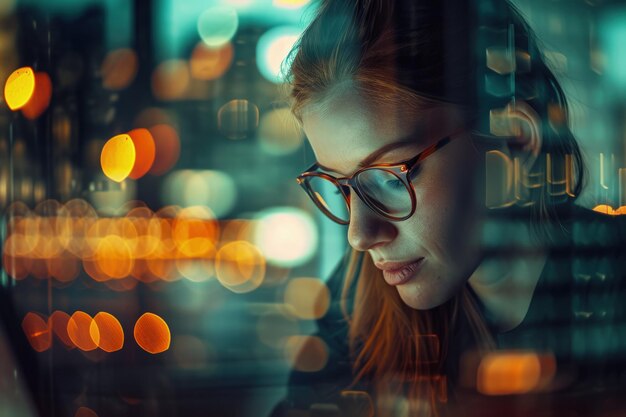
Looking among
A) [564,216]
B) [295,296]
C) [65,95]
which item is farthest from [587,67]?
[65,95]

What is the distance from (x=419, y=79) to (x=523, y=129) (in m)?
0.22

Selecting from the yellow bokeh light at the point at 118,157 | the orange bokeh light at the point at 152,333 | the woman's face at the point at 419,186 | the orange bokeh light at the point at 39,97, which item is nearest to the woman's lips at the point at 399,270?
the woman's face at the point at 419,186

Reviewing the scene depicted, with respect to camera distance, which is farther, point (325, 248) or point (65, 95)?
point (65, 95)

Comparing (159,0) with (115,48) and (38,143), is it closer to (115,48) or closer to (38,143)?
(115,48)

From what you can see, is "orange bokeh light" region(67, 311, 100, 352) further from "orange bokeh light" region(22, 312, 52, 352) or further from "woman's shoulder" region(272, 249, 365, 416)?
"woman's shoulder" region(272, 249, 365, 416)

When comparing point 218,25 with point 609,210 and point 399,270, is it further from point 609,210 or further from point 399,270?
point 609,210

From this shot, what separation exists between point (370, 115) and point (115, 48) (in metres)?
0.59

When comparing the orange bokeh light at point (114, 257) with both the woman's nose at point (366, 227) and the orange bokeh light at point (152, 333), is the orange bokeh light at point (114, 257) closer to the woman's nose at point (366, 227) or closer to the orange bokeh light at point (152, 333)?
the orange bokeh light at point (152, 333)

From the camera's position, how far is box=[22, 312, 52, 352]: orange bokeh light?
1.67 meters

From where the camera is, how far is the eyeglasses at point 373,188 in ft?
4.60

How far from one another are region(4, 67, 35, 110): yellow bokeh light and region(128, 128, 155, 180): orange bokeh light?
0.94ft

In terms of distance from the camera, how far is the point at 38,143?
1.67 meters

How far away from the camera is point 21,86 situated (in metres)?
1.69

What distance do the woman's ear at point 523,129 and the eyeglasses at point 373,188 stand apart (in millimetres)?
132
